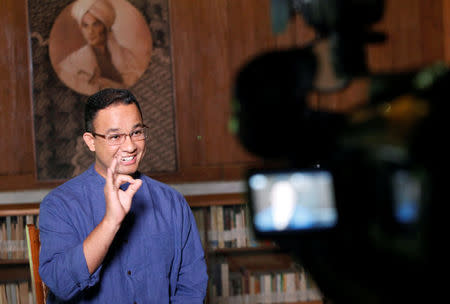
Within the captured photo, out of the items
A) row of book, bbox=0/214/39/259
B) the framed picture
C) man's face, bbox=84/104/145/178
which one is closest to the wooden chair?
man's face, bbox=84/104/145/178

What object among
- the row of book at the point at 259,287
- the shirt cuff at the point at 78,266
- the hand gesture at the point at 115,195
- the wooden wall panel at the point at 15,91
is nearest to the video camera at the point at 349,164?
the hand gesture at the point at 115,195

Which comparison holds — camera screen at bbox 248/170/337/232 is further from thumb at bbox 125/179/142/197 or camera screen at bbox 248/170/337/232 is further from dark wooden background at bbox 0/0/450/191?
dark wooden background at bbox 0/0/450/191

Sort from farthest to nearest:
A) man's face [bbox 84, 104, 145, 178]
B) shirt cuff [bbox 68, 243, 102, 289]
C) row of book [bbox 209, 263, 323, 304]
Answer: row of book [bbox 209, 263, 323, 304]
man's face [bbox 84, 104, 145, 178]
shirt cuff [bbox 68, 243, 102, 289]

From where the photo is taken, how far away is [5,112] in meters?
2.89

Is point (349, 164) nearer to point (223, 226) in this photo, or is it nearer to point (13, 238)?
point (223, 226)

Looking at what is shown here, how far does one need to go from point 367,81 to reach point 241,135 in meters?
0.11

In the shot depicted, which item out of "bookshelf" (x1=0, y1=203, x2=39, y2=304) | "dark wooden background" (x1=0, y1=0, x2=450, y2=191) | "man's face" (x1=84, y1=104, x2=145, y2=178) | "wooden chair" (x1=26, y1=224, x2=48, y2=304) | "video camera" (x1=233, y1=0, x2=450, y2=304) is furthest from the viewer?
"dark wooden background" (x1=0, y1=0, x2=450, y2=191)

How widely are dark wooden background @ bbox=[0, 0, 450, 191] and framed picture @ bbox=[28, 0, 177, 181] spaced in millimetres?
82

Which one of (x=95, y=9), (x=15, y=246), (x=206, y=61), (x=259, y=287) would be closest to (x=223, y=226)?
(x=259, y=287)

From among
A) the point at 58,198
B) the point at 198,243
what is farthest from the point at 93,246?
the point at 198,243

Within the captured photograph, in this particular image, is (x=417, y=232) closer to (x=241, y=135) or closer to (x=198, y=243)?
(x=241, y=135)

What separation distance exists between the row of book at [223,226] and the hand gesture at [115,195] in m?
1.62

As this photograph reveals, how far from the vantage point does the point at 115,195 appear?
103cm

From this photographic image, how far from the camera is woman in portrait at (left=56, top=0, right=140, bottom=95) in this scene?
2.86 metres
